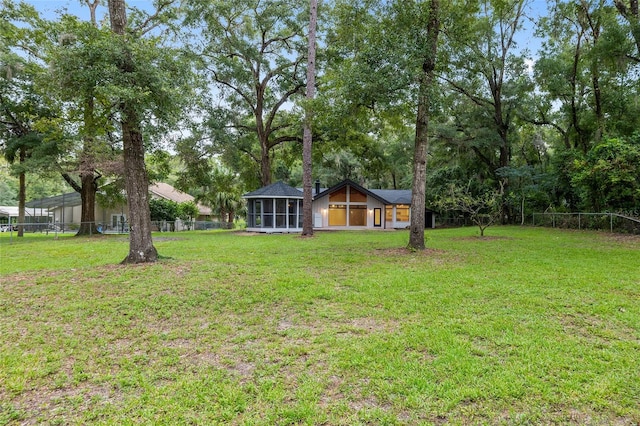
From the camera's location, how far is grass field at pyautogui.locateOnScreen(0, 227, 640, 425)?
229 centimetres

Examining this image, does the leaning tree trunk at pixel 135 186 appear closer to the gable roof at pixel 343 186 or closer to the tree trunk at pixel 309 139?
the tree trunk at pixel 309 139

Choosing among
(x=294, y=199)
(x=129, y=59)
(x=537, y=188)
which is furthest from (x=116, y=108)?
(x=537, y=188)

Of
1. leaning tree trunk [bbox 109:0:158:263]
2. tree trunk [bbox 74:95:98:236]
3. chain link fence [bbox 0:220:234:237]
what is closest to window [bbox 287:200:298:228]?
chain link fence [bbox 0:220:234:237]

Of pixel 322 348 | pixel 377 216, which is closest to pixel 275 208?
pixel 377 216

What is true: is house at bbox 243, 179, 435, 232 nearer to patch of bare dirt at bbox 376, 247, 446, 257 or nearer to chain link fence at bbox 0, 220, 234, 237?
chain link fence at bbox 0, 220, 234, 237

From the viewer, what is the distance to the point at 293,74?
65.0 feet

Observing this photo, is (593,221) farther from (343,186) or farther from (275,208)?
(275,208)

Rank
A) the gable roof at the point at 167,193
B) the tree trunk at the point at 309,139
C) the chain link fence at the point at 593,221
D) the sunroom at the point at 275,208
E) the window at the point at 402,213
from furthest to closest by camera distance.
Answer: the gable roof at the point at 167,193 < the window at the point at 402,213 < the sunroom at the point at 275,208 < the tree trunk at the point at 309,139 < the chain link fence at the point at 593,221

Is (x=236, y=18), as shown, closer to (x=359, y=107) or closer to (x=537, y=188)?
(x=359, y=107)

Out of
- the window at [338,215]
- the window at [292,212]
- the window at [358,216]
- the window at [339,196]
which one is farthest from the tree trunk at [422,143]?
the window at [358,216]

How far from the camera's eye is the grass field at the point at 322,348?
7.53 ft

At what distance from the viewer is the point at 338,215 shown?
2484 centimetres

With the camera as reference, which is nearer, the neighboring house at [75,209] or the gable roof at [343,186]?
the gable roof at [343,186]

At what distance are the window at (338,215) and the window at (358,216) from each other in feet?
1.45
